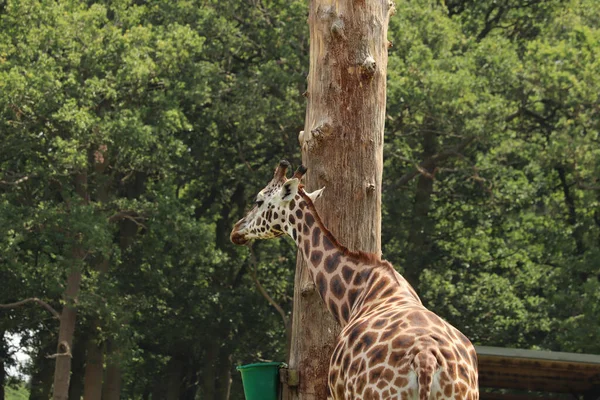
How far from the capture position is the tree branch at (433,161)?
25.1 metres

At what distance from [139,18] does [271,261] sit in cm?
745

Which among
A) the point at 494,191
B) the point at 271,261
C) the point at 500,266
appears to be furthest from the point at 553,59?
the point at 271,261

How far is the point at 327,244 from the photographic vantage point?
25.6ft

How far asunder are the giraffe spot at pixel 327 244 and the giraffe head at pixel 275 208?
0.32m

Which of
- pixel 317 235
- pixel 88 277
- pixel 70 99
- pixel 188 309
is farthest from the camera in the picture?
pixel 188 309

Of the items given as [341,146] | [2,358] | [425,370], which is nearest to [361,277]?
[341,146]

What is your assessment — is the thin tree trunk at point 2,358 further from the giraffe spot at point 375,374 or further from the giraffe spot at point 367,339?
the giraffe spot at point 375,374

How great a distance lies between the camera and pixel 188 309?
1099 inches

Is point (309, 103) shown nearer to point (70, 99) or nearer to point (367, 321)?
point (367, 321)

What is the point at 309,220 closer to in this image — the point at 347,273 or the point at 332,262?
the point at 332,262

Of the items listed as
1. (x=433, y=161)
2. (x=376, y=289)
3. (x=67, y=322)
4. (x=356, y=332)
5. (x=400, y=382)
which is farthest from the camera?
(x=433, y=161)

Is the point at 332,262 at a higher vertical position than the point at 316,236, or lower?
lower

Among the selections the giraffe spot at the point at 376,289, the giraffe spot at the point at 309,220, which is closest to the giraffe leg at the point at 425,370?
the giraffe spot at the point at 376,289

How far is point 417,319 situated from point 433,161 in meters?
19.4
